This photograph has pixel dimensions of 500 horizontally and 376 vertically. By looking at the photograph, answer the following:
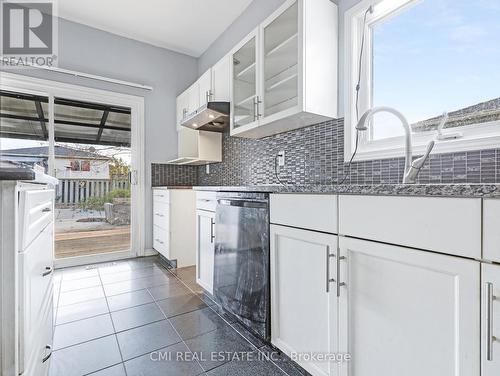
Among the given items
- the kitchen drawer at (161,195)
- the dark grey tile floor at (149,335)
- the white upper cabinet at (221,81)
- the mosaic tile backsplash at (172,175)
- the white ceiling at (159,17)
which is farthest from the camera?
the mosaic tile backsplash at (172,175)

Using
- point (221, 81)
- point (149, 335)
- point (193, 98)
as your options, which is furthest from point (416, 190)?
point (193, 98)

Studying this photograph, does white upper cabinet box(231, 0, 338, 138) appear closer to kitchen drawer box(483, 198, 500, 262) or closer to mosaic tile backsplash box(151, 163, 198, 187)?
kitchen drawer box(483, 198, 500, 262)

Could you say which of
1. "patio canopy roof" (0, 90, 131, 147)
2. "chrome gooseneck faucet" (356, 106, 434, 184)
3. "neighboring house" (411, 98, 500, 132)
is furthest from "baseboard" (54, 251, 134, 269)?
"neighboring house" (411, 98, 500, 132)

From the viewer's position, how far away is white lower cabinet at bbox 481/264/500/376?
0.64 m

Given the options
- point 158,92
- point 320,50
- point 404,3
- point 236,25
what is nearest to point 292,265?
point 320,50

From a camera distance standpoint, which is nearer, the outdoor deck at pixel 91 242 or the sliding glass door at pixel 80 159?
the sliding glass door at pixel 80 159

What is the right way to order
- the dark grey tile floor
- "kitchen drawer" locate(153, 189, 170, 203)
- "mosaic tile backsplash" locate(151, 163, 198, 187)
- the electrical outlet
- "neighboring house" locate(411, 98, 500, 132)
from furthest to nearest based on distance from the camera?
"mosaic tile backsplash" locate(151, 163, 198, 187)
"kitchen drawer" locate(153, 189, 170, 203)
the electrical outlet
the dark grey tile floor
"neighboring house" locate(411, 98, 500, 132)

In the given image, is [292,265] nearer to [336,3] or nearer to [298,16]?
[298,16]

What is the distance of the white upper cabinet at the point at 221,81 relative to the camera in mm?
2443

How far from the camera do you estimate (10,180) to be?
641 millimetres

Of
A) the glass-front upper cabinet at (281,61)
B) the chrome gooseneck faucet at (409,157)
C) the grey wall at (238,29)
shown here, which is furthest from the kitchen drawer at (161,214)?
the chrome gooseneck faucet at (409,157)

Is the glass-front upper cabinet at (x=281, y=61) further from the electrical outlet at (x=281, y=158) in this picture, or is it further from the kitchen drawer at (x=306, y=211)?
the kitchen drawer at (x=306, y=211)

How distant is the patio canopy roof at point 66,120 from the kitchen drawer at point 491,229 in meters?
3.62

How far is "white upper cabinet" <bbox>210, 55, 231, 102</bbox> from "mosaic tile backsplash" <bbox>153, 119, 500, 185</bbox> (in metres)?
0.50
